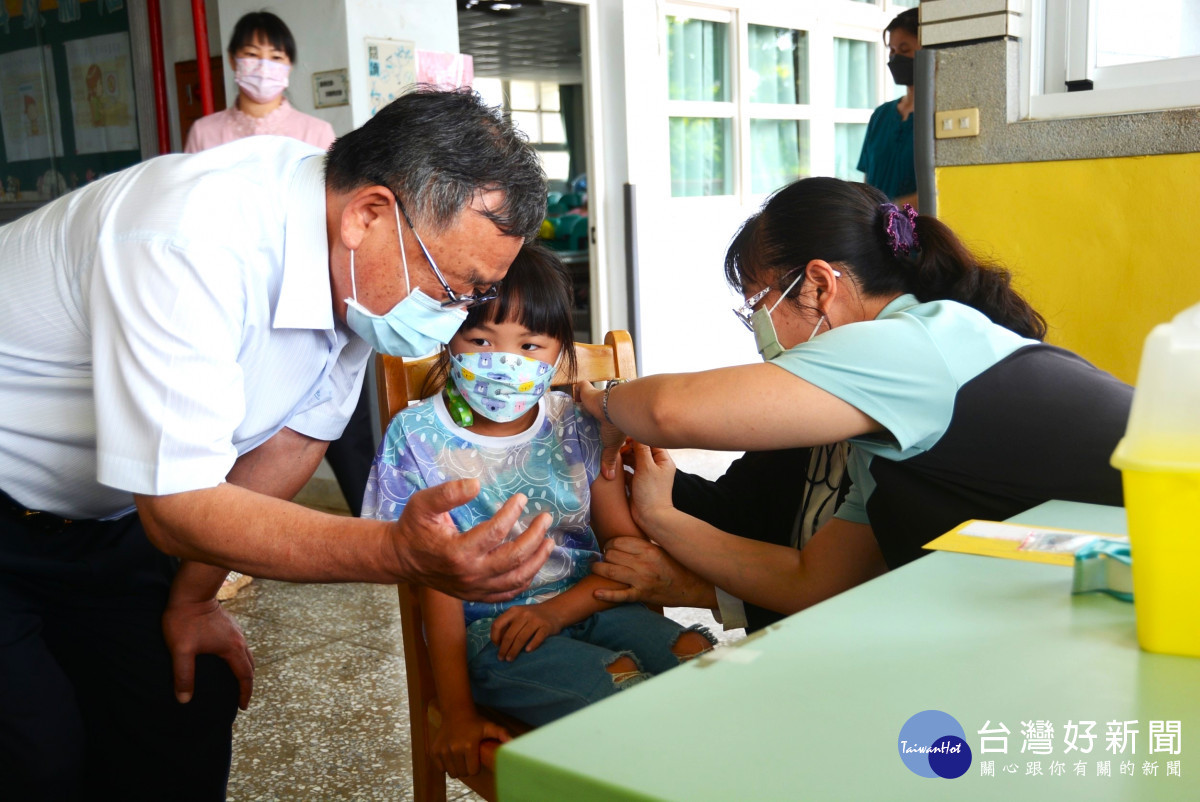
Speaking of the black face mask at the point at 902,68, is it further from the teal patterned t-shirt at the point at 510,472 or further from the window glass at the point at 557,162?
the window glass at the point at 557,162

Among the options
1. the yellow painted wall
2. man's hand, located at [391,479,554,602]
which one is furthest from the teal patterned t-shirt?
the yellow painted wall

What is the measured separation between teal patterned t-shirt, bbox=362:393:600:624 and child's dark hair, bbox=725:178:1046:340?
40 cm

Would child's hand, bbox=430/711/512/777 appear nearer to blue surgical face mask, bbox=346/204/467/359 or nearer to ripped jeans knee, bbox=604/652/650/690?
ripped jeans knee, bbox=604/652/650/690

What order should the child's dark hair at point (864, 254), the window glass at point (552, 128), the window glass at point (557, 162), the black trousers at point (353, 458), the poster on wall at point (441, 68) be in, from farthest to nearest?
the window glass at point (552, 128) → the window glass at point (557, 162) → the poster on wall at point (441, 68) → the black trousers at point (353, 458) → the child's dark hair at point (864, 254)

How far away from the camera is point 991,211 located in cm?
292

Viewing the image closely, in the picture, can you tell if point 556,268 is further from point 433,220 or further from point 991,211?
point 991,211

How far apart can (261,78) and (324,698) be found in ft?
6.57

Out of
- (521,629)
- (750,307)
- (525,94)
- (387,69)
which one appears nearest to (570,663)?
(521,629)

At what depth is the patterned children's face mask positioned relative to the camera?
154cm

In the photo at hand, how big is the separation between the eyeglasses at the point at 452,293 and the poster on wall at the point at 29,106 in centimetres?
346

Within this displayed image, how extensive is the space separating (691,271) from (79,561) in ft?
14.2

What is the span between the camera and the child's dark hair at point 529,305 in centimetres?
156

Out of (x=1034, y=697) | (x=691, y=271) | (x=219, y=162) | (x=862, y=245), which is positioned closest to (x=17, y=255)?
(x=219, y=162)

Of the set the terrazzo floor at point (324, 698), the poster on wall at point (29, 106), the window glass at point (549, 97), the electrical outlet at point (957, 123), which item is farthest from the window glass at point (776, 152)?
the window glass at point (549, 97)
